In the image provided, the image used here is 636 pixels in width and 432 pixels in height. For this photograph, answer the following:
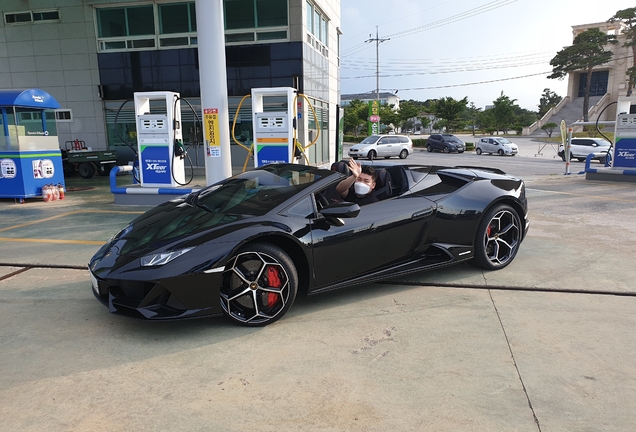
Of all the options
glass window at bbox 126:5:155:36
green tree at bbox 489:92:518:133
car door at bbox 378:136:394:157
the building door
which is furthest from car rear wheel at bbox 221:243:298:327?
the building door

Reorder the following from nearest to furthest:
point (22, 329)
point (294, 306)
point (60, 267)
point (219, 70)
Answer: point (22, 329)
point (294, 306)
point (60, 267)
point (219, 70)

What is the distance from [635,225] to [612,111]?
6557cm

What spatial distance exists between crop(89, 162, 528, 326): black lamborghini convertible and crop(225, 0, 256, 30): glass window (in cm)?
1229

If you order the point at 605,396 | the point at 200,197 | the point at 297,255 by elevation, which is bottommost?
the point at 605,396

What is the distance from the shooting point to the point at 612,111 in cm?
6081

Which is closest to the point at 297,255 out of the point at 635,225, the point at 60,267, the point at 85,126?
the point at 60,267

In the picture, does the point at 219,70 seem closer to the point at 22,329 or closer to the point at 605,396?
the point at 22,329

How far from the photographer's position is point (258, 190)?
13.5ft

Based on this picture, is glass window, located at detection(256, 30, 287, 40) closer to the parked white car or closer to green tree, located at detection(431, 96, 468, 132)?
the parked white car

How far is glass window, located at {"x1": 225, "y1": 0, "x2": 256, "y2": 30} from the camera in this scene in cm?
1520

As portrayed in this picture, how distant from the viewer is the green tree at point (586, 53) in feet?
187

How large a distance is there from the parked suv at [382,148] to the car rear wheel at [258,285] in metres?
23.2

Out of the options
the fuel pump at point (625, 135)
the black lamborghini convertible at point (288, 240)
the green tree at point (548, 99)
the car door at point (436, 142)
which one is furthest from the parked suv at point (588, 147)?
the green tree at point (548, 99)

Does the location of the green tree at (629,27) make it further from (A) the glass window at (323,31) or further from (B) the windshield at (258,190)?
(B) the windshield at (258,190)
